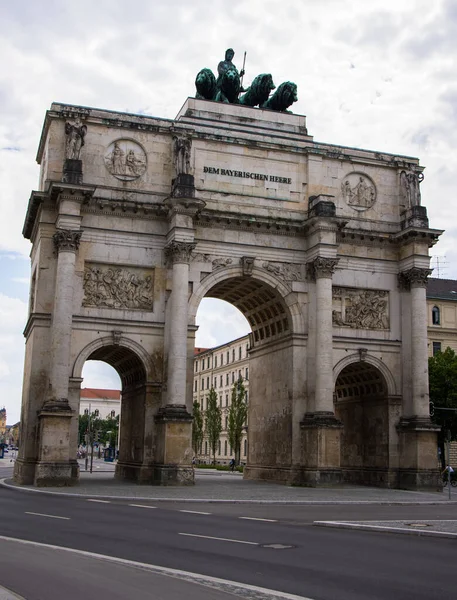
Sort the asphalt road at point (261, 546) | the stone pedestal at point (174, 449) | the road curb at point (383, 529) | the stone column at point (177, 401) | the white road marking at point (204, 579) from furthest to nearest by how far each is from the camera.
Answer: the stone column at point (177, 401), the stone pedestal at point (174, 449), the road curb at point (383, 529), the asphalt road at point (261, 546), the white road marking at point (204, 579)

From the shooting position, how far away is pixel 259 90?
42.5m

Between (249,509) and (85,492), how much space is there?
7.99 meters

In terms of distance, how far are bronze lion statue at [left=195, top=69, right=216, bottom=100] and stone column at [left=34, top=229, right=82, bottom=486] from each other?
1238cm

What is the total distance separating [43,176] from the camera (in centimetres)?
3850

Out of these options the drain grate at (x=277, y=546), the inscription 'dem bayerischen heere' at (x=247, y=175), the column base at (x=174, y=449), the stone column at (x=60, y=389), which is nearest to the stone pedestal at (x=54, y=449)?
the stone column at (x=60, y=389)

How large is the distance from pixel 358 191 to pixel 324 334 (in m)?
8.59

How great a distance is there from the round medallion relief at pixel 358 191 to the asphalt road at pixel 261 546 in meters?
21.5

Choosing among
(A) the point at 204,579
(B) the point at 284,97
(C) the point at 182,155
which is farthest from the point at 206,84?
(A) the point at 204,579

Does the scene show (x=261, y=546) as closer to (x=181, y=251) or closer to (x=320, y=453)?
(x=320, y=453)

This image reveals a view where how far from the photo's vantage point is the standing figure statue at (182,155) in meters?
36.7

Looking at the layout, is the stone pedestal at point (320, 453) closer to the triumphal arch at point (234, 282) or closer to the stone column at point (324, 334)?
the triumphal arch at point (234, 282)

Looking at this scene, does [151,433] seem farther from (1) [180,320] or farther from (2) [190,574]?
(2) [190,574]

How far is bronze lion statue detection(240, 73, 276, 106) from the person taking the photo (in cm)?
4241

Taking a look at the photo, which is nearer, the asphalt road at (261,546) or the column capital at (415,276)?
the asphalt road at (261,546)
